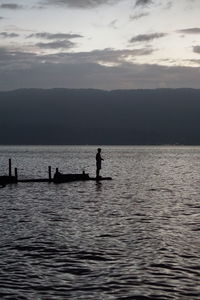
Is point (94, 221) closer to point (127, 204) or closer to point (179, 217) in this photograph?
point (179, 217)

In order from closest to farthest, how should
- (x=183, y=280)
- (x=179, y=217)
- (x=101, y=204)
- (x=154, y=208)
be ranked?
(x=183, y=280)
(x=179, y=217)
(x=154, y=208)
(x=101, y=204)

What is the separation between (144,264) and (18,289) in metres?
5.31

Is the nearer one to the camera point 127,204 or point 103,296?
point 103,296

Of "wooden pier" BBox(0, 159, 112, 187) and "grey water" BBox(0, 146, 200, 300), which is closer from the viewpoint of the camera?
"grey water" BBox(0, 146, 200, 300)

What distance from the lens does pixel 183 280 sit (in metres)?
16.2

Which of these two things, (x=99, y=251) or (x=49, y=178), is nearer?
(x=99, y=251)

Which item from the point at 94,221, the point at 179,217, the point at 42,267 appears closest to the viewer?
the point at 42,267

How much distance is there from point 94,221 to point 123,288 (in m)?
13.5

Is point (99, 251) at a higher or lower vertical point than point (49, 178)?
lower

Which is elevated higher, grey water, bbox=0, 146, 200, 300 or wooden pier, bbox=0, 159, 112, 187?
wooden pier, bbox=0, 159, 112, 187

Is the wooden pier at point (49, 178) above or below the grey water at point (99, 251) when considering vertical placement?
above

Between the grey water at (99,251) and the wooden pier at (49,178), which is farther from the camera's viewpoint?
the wooden pier at (49,178)

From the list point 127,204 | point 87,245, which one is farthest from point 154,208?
point 87,245

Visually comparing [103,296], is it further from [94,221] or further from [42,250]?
[94,221]
